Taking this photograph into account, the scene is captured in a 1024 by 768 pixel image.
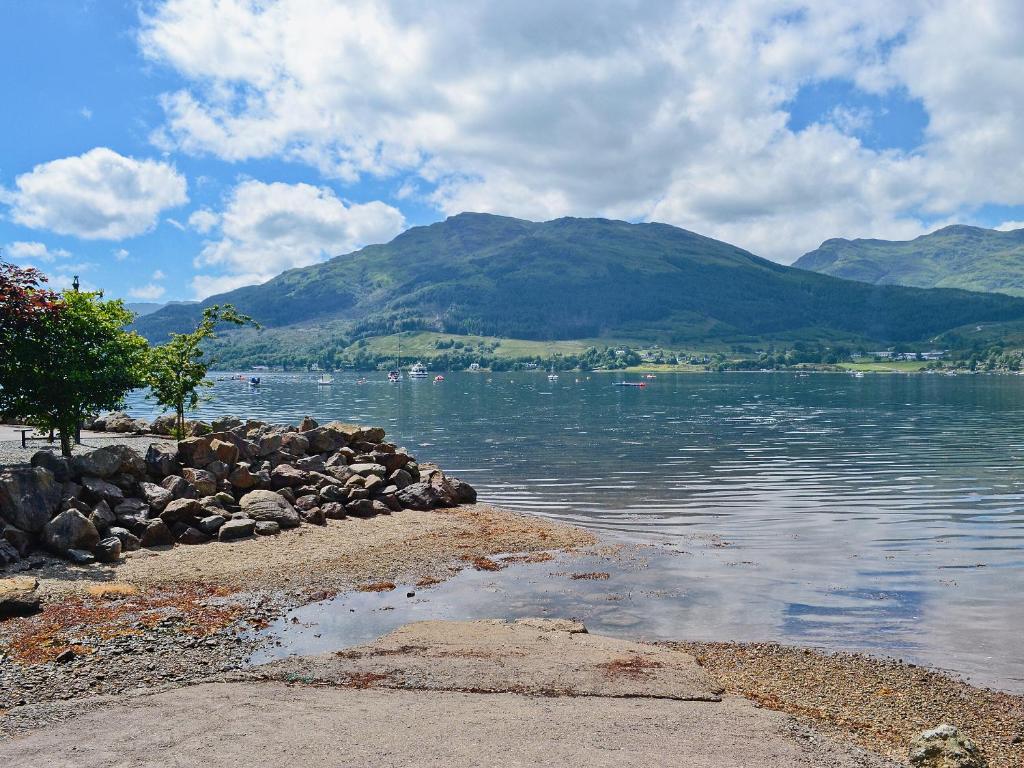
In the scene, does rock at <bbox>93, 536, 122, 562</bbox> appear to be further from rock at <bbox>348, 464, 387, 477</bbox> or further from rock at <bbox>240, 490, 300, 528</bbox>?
rock at <bbox>348, 464, 387, 477</bbox>

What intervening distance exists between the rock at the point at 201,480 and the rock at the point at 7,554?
24.5ft

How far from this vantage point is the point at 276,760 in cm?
1145

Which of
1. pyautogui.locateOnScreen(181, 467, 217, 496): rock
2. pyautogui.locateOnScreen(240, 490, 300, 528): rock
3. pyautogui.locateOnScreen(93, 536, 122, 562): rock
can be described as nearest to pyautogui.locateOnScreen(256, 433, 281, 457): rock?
pyautogui.locateOnScreen(181, 467, 217, 496): rock

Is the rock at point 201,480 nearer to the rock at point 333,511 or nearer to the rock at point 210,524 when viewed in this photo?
the rock at point 210,524

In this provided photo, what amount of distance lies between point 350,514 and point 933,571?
73.8 feet

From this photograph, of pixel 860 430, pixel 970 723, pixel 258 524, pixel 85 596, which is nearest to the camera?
pixel 970 723

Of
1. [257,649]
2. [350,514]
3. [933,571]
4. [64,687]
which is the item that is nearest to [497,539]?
[350,514]

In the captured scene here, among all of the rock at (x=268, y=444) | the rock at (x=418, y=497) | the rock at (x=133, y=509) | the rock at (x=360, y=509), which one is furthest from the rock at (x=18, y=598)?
the rock at (x=418, y=497)

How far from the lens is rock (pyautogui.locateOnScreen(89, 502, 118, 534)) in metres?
25.7

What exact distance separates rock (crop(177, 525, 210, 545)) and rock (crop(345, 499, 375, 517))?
Result: 22.3 ft

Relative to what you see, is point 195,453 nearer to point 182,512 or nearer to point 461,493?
point 182,512

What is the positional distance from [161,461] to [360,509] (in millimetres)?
8265

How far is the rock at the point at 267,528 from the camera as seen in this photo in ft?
93.1

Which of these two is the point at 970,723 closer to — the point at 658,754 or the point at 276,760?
the point at 658,754
